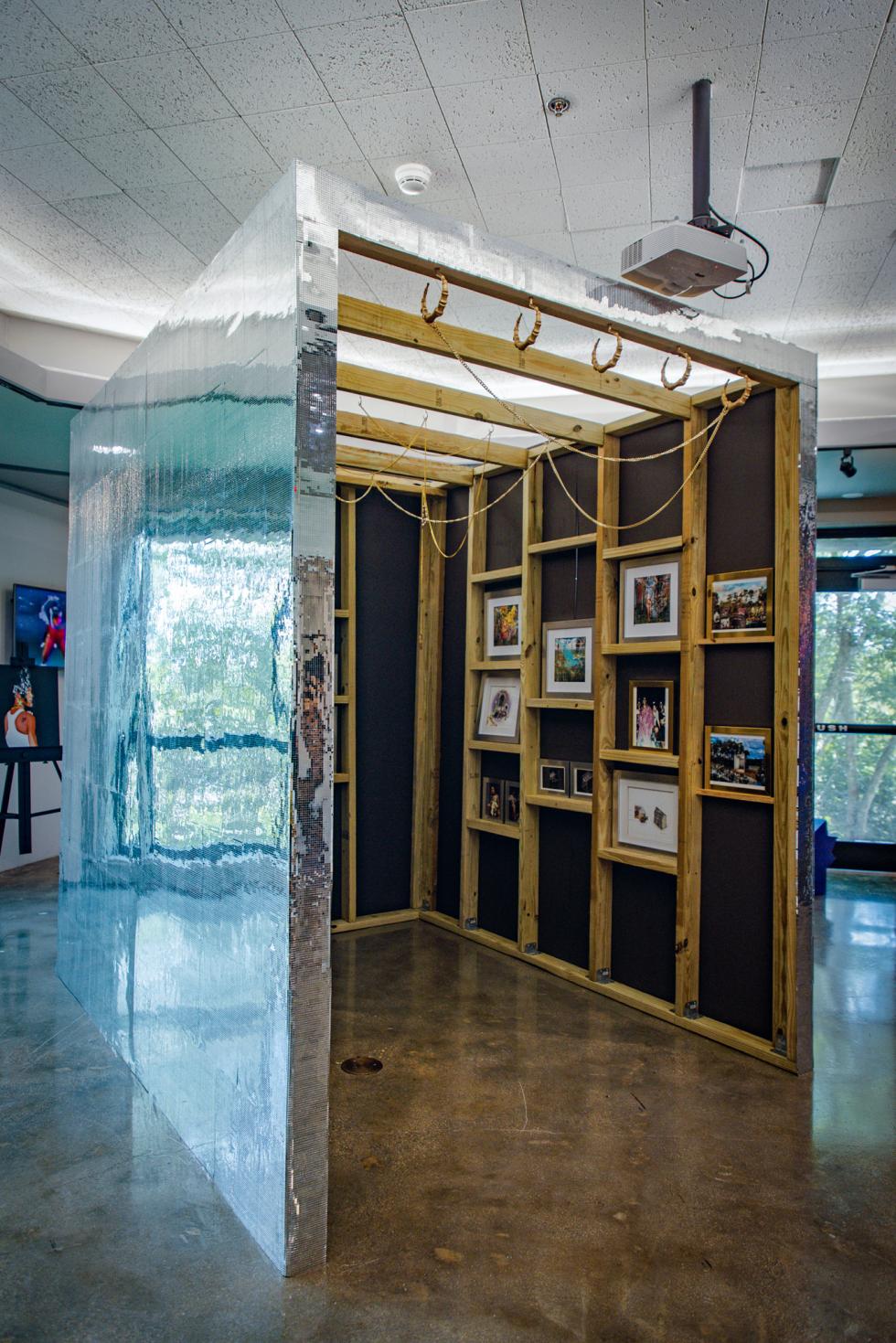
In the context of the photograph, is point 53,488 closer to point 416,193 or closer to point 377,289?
point 377,289

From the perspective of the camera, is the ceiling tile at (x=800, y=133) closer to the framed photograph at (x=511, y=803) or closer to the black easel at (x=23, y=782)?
the framed photograph at (x=511, y=803)

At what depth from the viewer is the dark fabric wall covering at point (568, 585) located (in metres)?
4.52

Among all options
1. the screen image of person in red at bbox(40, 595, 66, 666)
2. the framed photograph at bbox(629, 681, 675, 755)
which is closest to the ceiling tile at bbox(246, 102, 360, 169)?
the framed photograph at bbox(629, 681, 675, 755)

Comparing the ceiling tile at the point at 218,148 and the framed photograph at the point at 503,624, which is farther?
the framed photograph at the point at 503,624

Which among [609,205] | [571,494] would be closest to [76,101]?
[609,205]

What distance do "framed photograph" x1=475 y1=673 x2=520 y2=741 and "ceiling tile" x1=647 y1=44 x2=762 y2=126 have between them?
2.84 metres

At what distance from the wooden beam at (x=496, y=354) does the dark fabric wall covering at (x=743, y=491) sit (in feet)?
0.85

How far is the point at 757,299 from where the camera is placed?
4.54m

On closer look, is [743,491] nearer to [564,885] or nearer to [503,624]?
[503,624]

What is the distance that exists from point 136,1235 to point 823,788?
23.1 feet

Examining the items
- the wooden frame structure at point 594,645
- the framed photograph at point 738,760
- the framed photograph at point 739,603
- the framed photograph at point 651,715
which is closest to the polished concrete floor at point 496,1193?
the wooden frame structure at point 594,645

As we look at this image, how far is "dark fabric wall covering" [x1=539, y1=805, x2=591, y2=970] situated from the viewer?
4.43m

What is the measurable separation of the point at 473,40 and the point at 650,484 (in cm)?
198

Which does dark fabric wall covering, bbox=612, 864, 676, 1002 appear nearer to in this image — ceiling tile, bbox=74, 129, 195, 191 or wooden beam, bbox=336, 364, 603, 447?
wooden beam, bbox=336, 364, 603, 447
